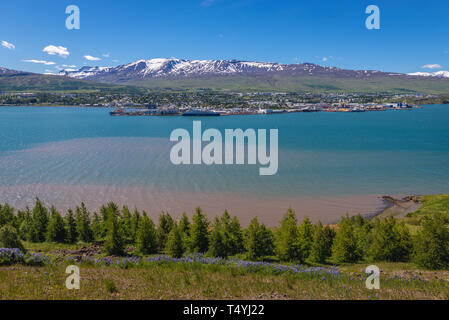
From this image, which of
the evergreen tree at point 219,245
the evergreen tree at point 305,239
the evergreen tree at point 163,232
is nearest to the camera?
the evergreen tree at point 305,239

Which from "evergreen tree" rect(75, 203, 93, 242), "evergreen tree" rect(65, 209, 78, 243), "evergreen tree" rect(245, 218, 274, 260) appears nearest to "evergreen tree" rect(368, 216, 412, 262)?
"evergreen tree" rect(245, 218, 274, 260)

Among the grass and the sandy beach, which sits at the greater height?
the grass

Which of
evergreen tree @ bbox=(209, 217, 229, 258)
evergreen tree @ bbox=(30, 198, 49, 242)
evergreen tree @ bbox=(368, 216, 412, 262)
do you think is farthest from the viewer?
evergreen tree @ bbox=(30, 198, 49, 242)

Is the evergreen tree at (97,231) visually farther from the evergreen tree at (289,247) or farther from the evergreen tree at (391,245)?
the evergreen tree at (391,245)

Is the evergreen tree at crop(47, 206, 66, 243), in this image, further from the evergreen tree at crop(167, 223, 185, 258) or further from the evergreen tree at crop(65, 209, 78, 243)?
the evergreen tree at crop(167, 223, 185, 258)

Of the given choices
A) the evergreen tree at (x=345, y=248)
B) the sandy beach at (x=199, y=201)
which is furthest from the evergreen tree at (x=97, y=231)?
the evergreen tree at (x=345, y=248)

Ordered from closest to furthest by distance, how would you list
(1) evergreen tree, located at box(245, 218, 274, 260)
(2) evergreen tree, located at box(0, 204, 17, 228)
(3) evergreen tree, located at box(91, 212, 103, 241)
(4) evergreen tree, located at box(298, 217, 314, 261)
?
1. (4) evergreen tree, located at box(298, 217, 314, 261)
2. (1) evergreen tree, located at box(245, 218, 274, 260)
3. (3) evergreen tree, located at box(91, 212, 103, 241)
4. (2) evergreen tree, located at box(0, 204, 17, 228)

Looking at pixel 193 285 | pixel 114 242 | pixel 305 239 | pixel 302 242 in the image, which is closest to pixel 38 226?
pixel 114 242
